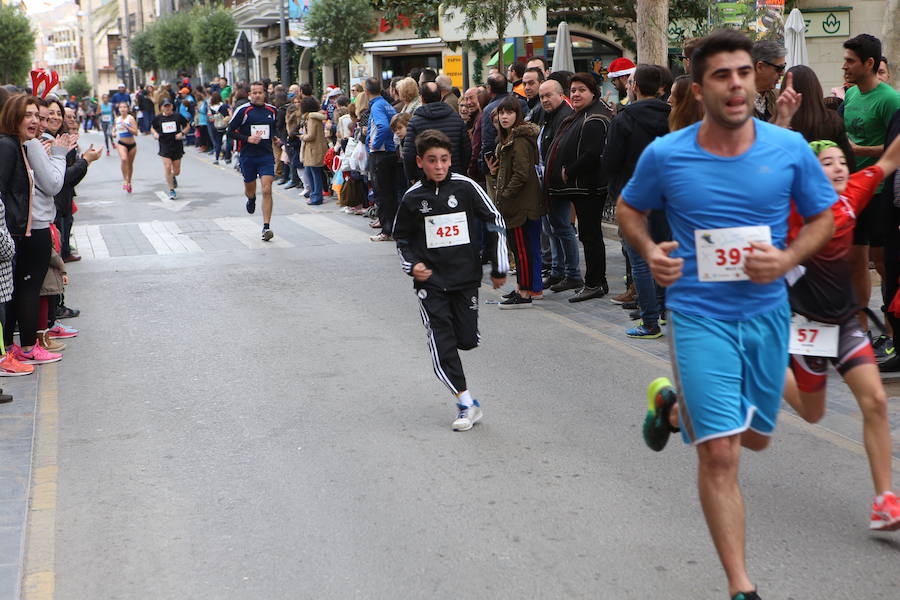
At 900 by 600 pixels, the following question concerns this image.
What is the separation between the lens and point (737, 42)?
3783mm

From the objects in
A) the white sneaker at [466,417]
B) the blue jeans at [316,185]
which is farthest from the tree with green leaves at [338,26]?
the white sneaker at [466,417]

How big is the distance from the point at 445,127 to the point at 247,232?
16.7ft

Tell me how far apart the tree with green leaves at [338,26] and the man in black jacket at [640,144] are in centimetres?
2286

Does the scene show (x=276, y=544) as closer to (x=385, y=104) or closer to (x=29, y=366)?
(x=29, y=366)

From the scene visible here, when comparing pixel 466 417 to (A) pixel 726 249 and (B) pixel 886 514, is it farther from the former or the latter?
(A) pixel 726 249

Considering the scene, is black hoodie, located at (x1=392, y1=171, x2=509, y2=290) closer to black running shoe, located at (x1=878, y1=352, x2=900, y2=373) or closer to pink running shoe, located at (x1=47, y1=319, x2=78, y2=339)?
black running shoe, located at (x1=878, y1=352, x2=900, y2=373)

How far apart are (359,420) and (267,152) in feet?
30.3

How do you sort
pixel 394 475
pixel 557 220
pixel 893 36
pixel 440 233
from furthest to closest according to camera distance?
pixel 893 36 → pixel 557 220 → pixel 440 233 → pixel 394 475

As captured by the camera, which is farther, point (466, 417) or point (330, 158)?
point (330, 158)

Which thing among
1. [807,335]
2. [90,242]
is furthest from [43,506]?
[90,242]

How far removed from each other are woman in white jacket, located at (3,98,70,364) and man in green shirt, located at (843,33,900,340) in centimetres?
526

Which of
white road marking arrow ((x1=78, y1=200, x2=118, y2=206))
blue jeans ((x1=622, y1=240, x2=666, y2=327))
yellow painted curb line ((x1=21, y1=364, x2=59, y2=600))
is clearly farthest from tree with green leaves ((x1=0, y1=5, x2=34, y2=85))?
yellow painted curb line ((x1=21, y1=364, x2=59, y2=600))

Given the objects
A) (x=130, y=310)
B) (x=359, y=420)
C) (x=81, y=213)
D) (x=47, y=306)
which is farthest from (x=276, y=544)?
(x=81, y=213)

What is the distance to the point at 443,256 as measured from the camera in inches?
254
